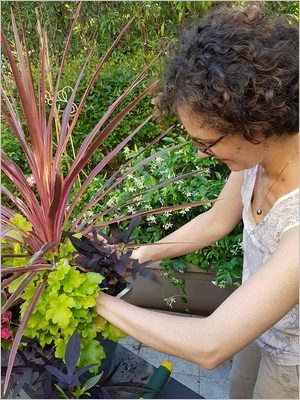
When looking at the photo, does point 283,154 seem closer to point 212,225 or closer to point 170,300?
point 212,225

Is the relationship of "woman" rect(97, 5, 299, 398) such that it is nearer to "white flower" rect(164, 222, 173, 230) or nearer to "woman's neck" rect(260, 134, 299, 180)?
"woman's neck" rect(260, 134, 299, 180)

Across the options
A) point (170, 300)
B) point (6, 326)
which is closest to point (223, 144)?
point (6, 326)

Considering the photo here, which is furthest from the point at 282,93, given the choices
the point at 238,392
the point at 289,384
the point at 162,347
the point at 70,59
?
the point at 70,59

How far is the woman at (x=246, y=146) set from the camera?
94 centimetres

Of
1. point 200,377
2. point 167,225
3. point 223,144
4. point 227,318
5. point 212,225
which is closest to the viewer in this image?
point 227,318

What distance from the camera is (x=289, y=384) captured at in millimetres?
1268

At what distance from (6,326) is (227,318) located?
1.44ft

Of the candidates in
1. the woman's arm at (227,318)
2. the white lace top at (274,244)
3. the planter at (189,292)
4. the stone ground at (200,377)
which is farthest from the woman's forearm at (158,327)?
the stone ground at (200,377)

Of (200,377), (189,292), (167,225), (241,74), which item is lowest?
(200,377)

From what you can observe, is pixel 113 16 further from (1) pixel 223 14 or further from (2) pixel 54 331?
(2) pixel 54 331

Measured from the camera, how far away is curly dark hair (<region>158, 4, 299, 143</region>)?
39.4 inches

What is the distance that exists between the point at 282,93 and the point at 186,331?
21.5 inches

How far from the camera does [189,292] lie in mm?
2281

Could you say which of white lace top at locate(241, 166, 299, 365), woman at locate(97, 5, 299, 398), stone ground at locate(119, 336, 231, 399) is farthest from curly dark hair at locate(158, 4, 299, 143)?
stone ground at locate(119, 336, 231, 399)
